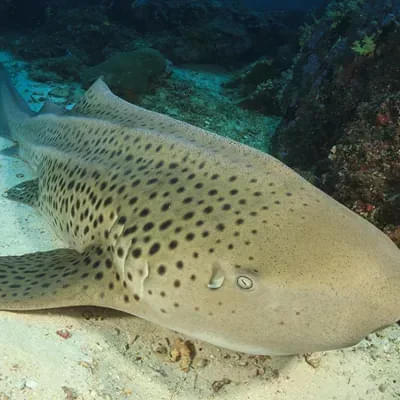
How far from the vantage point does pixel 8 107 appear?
22.5ft

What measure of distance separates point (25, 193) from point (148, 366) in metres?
3.16

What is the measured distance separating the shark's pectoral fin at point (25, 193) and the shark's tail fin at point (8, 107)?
5.08 feet

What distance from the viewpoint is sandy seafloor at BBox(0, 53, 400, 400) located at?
2.73 meters

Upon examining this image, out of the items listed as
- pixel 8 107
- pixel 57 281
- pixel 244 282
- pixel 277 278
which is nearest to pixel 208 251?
pixel 244 282

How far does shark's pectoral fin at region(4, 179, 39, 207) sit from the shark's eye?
3445 millimetres

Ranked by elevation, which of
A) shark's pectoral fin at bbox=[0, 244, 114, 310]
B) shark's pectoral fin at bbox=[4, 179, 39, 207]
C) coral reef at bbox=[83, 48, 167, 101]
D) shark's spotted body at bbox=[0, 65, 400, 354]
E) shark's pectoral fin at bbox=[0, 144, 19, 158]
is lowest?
shark's pectoral fin at bbox=[0, 144, 19, 158]

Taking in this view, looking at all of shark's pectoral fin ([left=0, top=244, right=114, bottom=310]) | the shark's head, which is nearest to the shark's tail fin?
shark's pectoral fin ([left=0, top=244, right=114, bottom=310])

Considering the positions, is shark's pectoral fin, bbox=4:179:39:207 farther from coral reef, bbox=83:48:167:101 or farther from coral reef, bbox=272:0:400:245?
coral reef, bbox=83:48:167:101

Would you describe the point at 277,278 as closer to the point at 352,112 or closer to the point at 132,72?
the point at 352,112

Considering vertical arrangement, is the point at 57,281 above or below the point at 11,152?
above

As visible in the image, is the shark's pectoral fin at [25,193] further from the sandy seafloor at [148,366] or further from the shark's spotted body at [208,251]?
the sandy seafloor at [148,366]

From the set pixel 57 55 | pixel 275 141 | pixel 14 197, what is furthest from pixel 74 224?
pixel 57 55

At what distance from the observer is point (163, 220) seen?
9.54 feet

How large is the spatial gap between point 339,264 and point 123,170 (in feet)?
6.83
